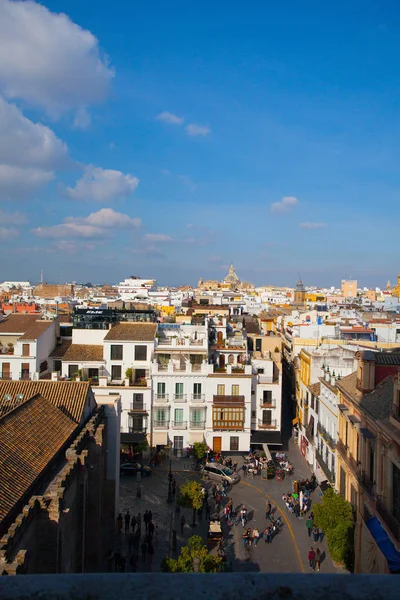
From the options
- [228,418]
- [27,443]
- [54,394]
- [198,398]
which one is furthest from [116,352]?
[27,443]

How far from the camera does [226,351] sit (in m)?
40.4

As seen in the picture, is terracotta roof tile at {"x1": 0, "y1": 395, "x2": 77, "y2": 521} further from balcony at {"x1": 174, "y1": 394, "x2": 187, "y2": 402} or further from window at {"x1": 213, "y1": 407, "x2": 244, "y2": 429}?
window at {"x1": 213, "y1": 407, "x2": 244, "y2": 429}

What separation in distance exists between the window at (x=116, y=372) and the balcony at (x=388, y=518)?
23632 mm

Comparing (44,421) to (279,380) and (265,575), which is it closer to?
(265,575)

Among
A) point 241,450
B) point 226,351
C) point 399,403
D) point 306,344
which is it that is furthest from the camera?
point 306,344

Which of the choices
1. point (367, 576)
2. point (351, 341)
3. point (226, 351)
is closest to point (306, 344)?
point (351, 341)

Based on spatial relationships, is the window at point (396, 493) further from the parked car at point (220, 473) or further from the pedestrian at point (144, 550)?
the parked car at point (220, 473)

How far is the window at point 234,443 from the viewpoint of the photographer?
35.3 metres

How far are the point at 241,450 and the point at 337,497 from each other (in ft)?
48.9

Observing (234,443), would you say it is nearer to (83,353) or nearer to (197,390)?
(197,390)

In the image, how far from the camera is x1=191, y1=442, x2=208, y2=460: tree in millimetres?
32344

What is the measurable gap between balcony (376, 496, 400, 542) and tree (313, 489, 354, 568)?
2.71 meters

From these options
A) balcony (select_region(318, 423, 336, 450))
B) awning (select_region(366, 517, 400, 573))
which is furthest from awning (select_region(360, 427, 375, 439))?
balcony (select_region(318, 423, 336, 450))

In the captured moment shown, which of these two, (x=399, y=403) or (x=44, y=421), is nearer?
(x=399, y=403)
